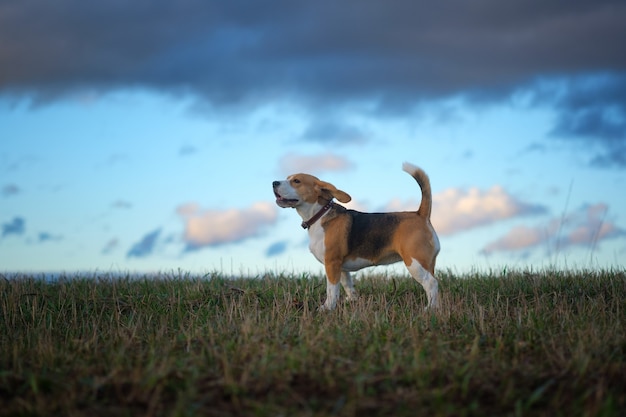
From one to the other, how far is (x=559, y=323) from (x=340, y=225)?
3.61 m

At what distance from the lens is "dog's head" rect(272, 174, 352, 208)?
10312 mm

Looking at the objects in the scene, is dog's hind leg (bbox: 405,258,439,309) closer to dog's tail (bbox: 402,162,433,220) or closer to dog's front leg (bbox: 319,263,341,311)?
dog's tail (bbox: 402,162,433,220)

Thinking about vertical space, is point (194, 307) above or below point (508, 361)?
above

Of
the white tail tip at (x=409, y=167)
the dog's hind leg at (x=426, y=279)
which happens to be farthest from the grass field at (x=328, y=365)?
the white tail tip at (x=409, y=167)

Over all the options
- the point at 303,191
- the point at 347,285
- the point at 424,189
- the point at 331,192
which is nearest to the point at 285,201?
the point at 303,191

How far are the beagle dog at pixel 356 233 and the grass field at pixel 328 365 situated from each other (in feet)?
2.18

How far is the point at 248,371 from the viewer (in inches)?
224

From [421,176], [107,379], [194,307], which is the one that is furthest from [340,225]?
[107,379]

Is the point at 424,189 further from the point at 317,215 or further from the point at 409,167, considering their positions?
the point at 317,215

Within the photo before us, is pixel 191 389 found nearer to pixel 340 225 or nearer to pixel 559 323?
pixel 559 323

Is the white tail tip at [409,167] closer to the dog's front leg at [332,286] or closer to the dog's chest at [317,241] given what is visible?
the dog's chest at [317,241]

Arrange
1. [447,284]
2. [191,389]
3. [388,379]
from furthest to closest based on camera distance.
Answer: [447,284]
[388,379]
[191,389]

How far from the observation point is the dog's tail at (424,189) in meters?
10.2

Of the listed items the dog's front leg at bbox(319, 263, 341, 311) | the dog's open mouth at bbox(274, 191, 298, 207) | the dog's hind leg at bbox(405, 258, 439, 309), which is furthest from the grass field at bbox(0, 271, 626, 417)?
the dog's open mouth at bbox(274, 191, 298, 207)
